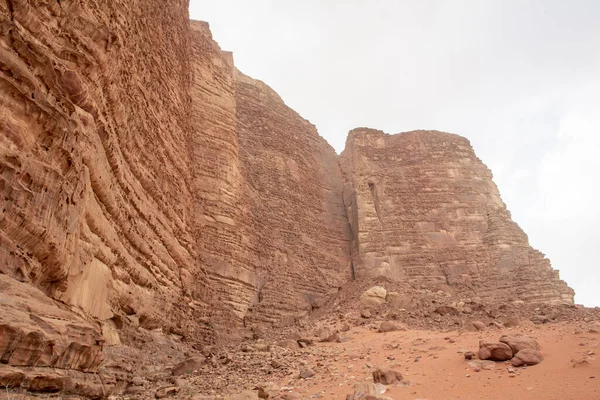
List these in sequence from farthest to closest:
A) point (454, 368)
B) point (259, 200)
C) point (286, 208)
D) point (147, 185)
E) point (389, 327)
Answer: point (286, 208), point (259, 200), point (389, 327), point (147, 185), point (454, 368)

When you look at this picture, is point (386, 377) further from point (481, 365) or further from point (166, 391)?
point (166, 391)

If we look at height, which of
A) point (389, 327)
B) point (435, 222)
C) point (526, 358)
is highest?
point (435, 222)

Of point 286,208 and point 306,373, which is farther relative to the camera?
point 286,208

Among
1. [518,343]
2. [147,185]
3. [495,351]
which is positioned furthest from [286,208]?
[518,343]

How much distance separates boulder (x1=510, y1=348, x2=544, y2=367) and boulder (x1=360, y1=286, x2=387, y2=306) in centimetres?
1042

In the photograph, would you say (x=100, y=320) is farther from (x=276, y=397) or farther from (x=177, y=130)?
(x=177, y=130)

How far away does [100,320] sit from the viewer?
288 inches

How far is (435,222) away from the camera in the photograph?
2706cm

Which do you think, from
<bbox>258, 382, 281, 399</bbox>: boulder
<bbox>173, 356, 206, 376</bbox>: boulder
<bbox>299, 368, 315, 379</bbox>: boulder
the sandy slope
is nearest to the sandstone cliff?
<bbox>173, 356, 206, 376</bbox>: boulder

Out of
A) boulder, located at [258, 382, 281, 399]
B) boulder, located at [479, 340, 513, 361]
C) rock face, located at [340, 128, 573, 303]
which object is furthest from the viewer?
rock face, located at [340, 128, 573, 303]

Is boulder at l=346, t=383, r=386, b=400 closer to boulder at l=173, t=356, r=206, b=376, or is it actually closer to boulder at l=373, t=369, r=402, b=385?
boulder at l=373, t=369, r=402, b=385

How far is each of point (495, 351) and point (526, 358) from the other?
1.83 ft

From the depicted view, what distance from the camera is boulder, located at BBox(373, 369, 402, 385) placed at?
820 cm

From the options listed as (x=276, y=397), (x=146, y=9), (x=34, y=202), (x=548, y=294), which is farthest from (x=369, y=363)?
(x=548, y=294)
